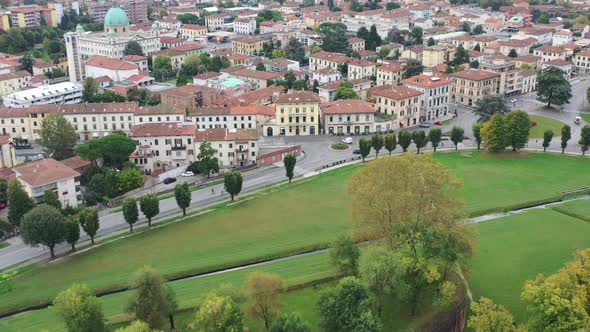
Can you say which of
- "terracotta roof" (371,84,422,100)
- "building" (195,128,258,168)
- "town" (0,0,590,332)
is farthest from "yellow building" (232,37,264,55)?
"building" (195,128,258,168)

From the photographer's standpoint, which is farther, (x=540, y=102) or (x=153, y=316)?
(x=540, y=102)

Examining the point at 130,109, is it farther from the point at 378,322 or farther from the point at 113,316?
the point at 378,322

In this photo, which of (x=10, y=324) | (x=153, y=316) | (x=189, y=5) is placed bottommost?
(x=10, y=324)

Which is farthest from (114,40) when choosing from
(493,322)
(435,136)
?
(493,322)

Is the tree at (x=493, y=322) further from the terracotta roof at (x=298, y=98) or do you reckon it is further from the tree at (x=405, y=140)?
the terracotta roof at (x=298, y=98)

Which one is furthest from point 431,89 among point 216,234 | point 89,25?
point 89,25

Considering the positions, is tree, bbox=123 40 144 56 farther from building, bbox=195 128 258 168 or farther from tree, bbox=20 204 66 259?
tree, bbox=20 204 66 259
